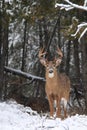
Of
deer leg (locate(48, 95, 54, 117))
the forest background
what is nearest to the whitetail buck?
deer leg (locate(48, 95, 54, 117))

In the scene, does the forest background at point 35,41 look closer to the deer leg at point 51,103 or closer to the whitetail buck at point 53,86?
the whitetail buck at point 53,86

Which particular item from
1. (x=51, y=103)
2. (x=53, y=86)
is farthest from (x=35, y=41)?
(x=51, y=103)

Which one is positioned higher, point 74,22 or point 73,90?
point 74,22

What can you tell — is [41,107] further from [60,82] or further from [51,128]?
[51,128]

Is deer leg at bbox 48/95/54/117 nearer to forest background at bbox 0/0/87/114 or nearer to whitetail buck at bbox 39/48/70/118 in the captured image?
whitetail buck at bbox 39/48/70/118

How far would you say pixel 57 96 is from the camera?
1288 cm

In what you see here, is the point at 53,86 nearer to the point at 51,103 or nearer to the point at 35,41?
the point at 51,103

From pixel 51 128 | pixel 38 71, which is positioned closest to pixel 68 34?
pixel 51 128

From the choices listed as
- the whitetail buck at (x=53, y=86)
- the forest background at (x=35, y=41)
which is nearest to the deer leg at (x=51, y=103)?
the whitetail buck at (x=53, y=86)

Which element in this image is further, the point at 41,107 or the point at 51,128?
the point at 41,107

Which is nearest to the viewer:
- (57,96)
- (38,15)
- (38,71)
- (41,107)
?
(57,96)

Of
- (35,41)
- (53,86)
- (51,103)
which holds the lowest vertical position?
(35,41)

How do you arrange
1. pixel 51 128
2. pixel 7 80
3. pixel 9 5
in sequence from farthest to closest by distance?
pixel 7 80
pixel 9 5
pixel 51 128

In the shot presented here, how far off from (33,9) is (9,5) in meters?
1.14
